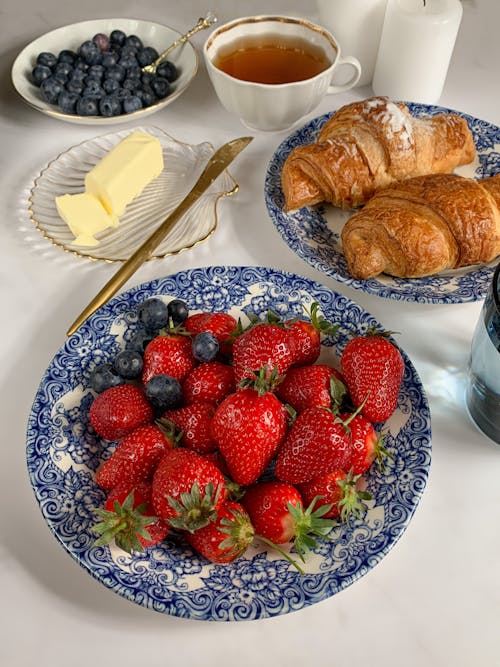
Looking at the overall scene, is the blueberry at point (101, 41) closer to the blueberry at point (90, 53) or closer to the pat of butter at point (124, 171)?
the blueberry at point (90, 53)

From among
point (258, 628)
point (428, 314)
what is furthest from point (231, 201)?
point (258, 628)

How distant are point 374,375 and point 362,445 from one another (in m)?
0.09

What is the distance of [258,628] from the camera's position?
0.78 meters

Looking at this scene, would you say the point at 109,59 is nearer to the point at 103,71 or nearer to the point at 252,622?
A: the point at 103,71

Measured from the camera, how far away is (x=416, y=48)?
1335 mm

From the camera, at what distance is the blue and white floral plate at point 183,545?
0.73 m

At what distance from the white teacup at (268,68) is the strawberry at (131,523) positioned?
2.65 feet

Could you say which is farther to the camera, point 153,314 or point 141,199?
point 141,199

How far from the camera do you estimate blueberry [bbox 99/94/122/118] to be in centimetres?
133

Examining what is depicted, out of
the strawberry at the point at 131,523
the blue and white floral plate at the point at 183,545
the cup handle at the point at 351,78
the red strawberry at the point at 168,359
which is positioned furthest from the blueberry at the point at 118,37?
the strawberry at the point at 131,523

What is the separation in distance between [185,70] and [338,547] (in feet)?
3.57

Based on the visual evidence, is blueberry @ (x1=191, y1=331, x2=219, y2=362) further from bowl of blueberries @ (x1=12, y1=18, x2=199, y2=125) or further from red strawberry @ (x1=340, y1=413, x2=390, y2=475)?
bowl of blueberries @ (x1=12, y1=18, x2=199, y2=125)

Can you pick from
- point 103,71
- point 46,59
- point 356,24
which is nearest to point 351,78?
point 356,24

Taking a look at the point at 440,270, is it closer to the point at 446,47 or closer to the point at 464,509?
the point at 464,509
